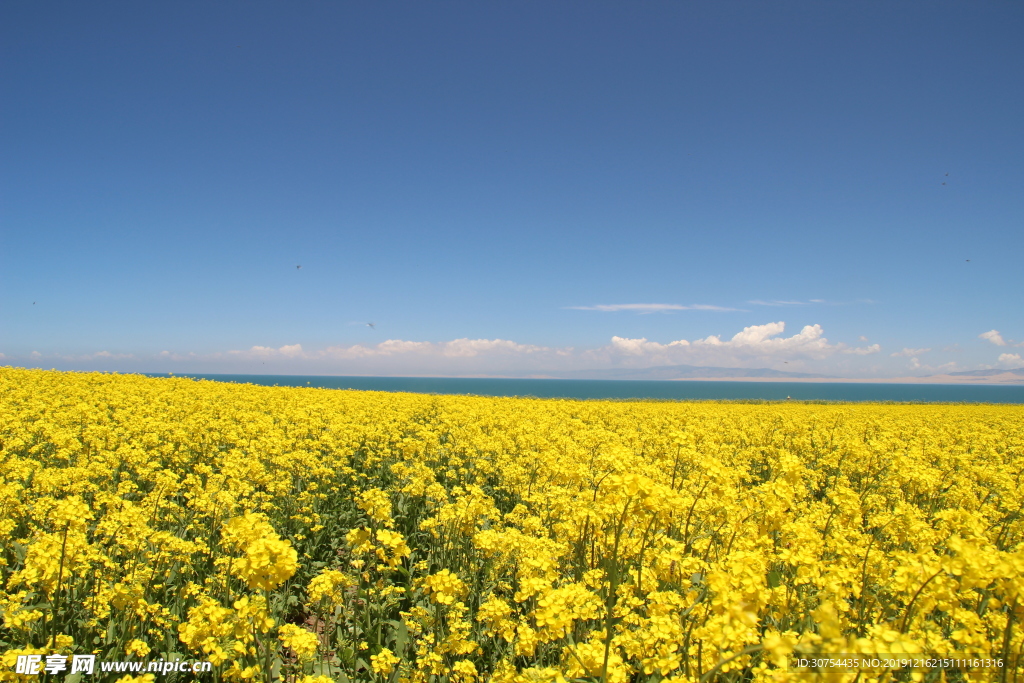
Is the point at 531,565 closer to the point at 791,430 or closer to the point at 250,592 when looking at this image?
the point at 250,592

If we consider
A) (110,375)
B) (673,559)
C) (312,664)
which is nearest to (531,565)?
(673,559)

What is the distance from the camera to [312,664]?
4.17 m

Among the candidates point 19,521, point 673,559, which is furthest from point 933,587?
point 19,521

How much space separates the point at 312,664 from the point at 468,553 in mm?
1950

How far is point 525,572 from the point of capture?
4.32 metres

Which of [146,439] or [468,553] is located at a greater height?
[146,439]

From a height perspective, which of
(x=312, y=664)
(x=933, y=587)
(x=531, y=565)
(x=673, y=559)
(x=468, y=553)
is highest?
(x=933, y=587)

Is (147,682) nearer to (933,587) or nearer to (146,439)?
(933,587)

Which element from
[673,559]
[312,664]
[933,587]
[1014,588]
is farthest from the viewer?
[312,664]

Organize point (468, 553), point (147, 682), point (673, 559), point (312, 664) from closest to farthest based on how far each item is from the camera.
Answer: point (147, 682) < point (673, 559) < point (312, 664) < point (468, 553)

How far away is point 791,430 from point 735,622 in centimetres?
1557

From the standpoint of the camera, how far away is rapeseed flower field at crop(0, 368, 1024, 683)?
290 cm

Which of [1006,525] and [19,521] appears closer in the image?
[1006,525]

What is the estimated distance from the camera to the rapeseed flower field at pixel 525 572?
2.90 metres
